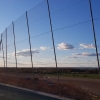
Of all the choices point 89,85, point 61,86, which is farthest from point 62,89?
point 89,85

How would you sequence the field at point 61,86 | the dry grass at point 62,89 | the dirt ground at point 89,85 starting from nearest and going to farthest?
the dry grass at point 62,89, the field at point 61,86, the dirt ground at point 89,85

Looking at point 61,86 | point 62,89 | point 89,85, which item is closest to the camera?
point 62,89

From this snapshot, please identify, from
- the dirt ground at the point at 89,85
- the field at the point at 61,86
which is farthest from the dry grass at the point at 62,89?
the dirt ground at the point at 89,85

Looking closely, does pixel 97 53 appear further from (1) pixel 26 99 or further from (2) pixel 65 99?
(1) pixel 26 99

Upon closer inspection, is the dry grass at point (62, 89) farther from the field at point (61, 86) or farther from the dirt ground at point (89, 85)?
the dirt ground at point (89, 85)

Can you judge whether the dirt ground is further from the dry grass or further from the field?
the dry grass

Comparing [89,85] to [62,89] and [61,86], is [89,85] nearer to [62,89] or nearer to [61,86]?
[61,86]

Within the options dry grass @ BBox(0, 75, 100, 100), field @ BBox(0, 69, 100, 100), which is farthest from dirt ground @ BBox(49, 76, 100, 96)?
dry grass @ BBox(0, 75, 100, 100)

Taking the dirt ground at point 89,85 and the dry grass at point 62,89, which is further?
the dirt ground at point 89,85

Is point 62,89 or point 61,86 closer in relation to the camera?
point 62,89

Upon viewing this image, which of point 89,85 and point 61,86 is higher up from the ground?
point 61,86

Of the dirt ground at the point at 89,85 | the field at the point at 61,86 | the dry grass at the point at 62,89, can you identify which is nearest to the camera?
the dry grass at the point at 62,89

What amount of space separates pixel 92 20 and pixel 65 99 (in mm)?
2934

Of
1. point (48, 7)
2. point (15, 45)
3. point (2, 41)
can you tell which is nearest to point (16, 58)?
point (15, 45)
